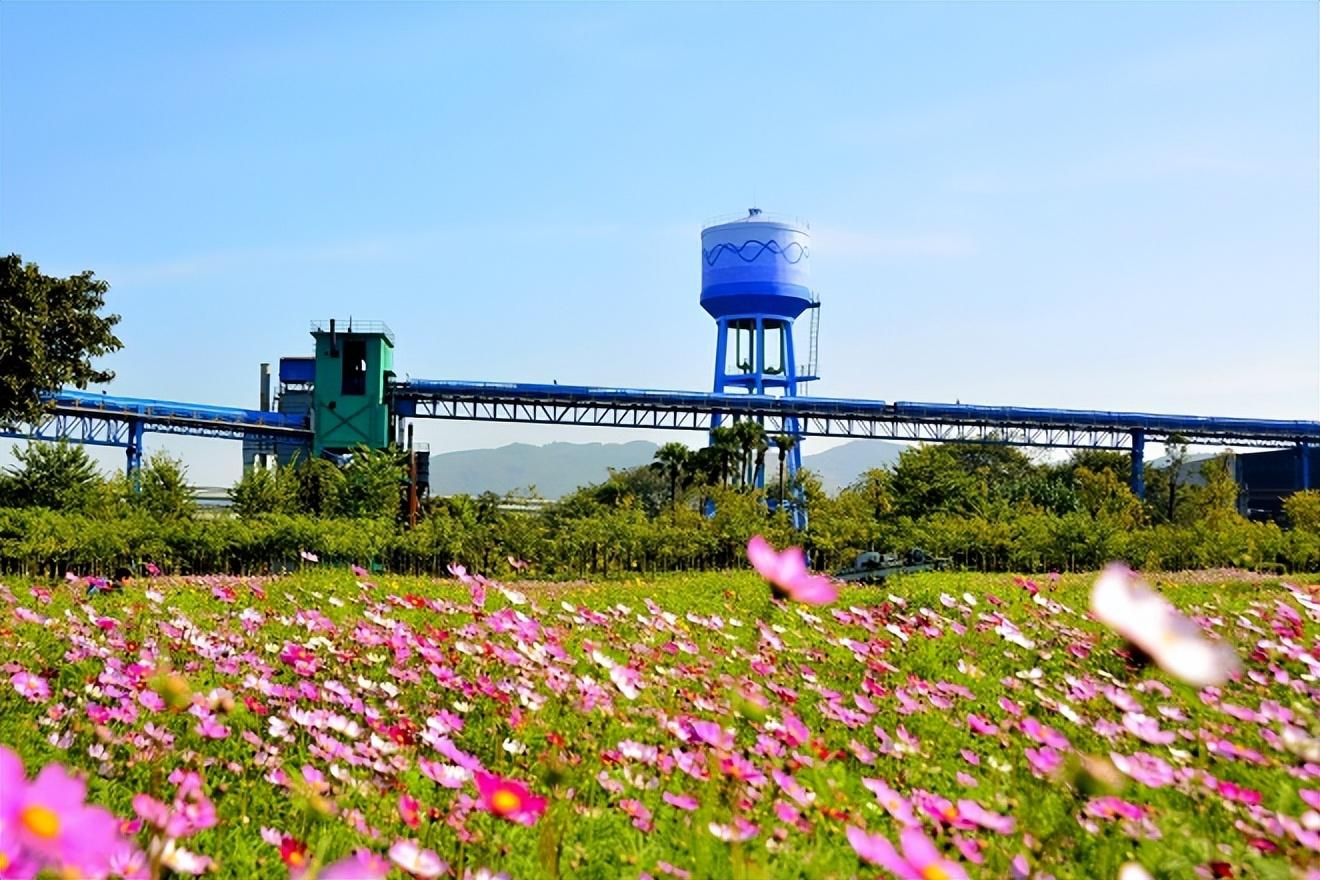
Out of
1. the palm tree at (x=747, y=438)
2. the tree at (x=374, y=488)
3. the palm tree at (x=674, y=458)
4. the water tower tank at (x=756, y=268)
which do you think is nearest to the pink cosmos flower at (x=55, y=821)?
the tree at (x=374, y=488)

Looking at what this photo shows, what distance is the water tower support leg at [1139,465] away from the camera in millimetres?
35688

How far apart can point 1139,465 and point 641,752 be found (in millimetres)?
38340

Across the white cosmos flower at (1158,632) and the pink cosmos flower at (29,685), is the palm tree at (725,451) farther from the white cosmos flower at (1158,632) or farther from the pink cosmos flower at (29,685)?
the white cosmos flower at (1158,632)

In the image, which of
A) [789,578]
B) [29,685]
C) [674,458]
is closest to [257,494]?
[674,458]

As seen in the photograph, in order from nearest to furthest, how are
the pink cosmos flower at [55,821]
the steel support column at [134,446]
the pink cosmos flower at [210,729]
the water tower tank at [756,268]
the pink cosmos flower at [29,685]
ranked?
the pink cosmos flower at [55,821]
the pink cosmos flower at [210,729]
the pink cosmos flower at [29,685]
the steel support column at [134,446]
the water tower tank at [756,268]

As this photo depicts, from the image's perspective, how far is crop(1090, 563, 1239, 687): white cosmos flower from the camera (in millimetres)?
853

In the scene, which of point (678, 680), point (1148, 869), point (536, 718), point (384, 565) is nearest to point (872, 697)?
point (678, 680)

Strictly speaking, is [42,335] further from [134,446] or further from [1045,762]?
[1045,762]

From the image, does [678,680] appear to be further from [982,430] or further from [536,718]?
[982,430]

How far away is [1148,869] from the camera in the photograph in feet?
6.23

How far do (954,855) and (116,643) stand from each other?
9.88 ft

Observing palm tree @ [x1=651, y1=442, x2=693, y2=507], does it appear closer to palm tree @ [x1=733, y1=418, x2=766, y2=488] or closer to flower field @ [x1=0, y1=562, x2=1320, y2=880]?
palm tree @ [x1=733, y1=418, x2=766, y2=488]

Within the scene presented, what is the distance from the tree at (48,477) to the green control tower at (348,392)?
1189 cm

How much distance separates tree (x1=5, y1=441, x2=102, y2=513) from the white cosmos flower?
20311 mm
